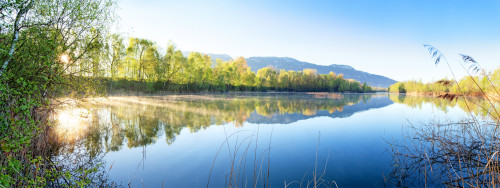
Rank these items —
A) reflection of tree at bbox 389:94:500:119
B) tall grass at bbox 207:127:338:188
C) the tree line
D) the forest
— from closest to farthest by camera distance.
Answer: the forest < reflection of tree at bbox 389:94:500:119 < tall grass at bbox 207:127:338:188 < the tree line

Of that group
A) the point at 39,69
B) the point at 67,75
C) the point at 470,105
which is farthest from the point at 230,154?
the point at 470,105

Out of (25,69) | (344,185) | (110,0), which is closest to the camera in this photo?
(25,69)

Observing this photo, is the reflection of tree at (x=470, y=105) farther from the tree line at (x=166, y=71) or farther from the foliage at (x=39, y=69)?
the tree line at (x=166, y=71)

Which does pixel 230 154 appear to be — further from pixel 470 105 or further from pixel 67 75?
pixel 470 105

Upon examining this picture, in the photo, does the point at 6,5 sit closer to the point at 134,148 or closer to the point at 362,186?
the point at 134,148

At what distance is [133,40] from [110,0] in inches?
1476

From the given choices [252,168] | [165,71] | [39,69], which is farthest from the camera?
[165,71]

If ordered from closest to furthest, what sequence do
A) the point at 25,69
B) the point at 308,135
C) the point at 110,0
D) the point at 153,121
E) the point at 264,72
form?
1. the point at 25,69
2. the point at 110,0
3. the point at 308,135
4. the point at 153,121
5. the point at 264,72

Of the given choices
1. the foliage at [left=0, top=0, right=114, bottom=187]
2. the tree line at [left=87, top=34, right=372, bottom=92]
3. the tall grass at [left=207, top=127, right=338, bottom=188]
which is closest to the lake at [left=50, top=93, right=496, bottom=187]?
the tall grass at [left=207, top=127, right=338, bottom=188]

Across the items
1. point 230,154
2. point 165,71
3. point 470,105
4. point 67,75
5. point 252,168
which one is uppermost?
point 165,71

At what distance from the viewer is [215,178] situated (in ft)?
20.7

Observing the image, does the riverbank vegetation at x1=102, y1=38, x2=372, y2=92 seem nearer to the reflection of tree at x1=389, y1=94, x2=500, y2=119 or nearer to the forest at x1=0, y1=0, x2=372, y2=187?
the forest at x1=0, y1=0, x2=372, y2=187

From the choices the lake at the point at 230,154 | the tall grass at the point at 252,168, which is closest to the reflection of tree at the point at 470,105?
the lake at the point at 230,154

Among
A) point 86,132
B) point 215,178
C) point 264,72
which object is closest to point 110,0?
point 86,132
